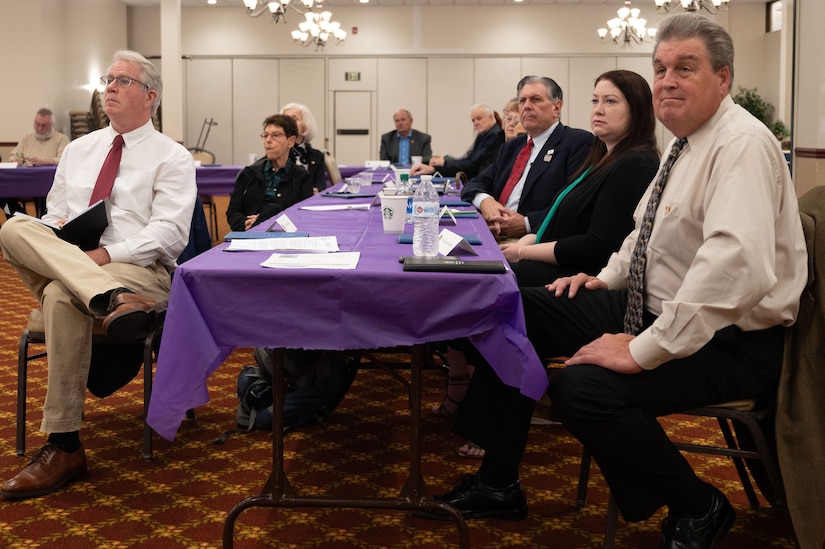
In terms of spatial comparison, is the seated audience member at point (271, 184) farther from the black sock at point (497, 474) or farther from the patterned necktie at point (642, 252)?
the patterned necktie at point (642, 252)

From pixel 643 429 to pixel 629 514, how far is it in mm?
213

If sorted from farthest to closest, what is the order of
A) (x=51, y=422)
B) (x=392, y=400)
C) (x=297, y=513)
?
(x=392, y=400) → (x=51, y=422) → (x=297, y=513)

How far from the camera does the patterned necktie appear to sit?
2121mm

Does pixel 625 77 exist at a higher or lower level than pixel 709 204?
higher

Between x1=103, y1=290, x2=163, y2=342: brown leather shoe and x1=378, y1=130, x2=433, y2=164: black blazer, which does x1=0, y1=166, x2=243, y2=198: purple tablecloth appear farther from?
x1=103, y1=290, x2=163, y2=342: brown leather shoe

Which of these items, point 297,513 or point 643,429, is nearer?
point 643,429

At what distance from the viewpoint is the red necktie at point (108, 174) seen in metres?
3.03

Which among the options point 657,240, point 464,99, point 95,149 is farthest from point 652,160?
point 464,99

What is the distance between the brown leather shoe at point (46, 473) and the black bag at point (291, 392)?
0.57 metres

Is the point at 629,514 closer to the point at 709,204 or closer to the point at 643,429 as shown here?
the point at 643,429

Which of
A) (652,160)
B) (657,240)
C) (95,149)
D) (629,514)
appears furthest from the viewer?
(95,149)

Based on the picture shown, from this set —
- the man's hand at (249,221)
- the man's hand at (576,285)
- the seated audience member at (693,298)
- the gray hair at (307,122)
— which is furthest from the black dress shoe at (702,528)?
the gray hair at (307,122)

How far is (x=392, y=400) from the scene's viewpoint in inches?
142

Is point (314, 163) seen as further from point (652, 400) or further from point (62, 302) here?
point (652, 400)
